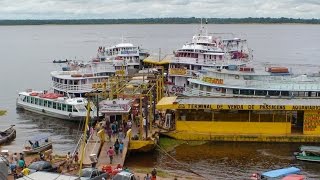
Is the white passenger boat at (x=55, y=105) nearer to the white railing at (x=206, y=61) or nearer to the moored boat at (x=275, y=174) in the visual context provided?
the white railing at (x=206, y=61)

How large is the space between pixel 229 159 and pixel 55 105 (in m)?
22.3

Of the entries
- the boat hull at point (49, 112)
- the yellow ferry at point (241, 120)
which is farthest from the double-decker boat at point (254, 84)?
the boat hull at point (49, 112)

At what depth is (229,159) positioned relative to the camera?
123ft

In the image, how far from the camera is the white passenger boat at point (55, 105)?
50125 mm

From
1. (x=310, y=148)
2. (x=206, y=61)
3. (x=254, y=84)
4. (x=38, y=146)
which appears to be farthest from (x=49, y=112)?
(x=310, y=148)

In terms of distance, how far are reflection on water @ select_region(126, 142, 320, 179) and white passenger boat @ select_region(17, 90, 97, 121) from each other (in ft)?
42.9

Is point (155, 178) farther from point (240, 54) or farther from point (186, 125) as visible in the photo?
point (240, 54)

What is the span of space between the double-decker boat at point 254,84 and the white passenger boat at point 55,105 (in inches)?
425

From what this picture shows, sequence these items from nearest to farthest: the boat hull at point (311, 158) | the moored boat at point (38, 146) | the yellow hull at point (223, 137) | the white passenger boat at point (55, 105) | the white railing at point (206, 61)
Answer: the boat hull at point (311, 158), the moored boat at point (38, 146), the yellow hull at point (223, 137), the white passenger boat at point (55, 105), the white railing at point (206, 61)

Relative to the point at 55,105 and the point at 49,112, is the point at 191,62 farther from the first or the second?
the point at 49,112

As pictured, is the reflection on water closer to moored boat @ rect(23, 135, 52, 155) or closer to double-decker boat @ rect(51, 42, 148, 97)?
moored boat @ rect(23, 135, 52, 155)

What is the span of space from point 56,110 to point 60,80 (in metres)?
6.00

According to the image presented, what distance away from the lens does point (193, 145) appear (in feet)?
132

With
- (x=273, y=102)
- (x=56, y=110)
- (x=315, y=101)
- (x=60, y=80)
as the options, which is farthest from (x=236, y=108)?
(x=60, y=80)
